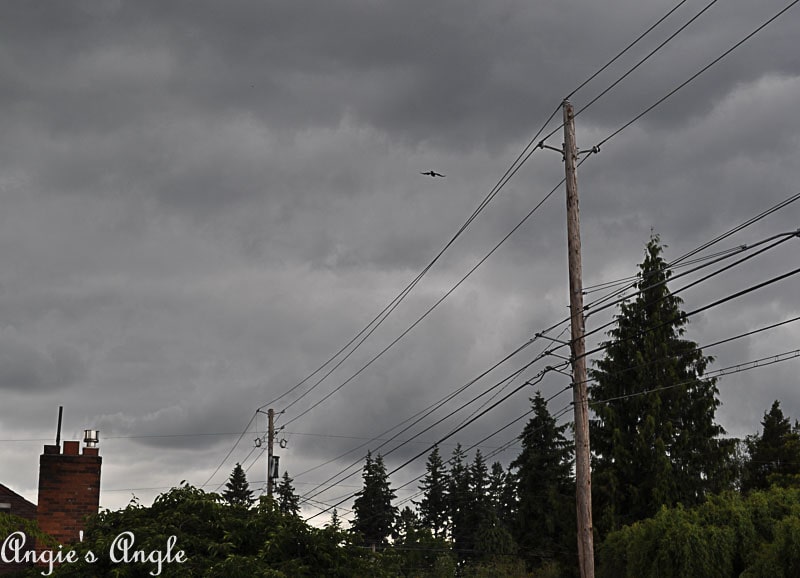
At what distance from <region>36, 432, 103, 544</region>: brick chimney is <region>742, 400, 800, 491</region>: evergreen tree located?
4588 cm

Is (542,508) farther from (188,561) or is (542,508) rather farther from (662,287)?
(188,561)

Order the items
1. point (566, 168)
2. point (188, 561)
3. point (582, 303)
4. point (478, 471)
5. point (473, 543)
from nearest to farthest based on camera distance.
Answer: point (188, 561) < point (582, 303) < point (566, 168) < point (473, 543) < point (478, 471)

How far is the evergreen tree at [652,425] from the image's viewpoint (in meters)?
47.1

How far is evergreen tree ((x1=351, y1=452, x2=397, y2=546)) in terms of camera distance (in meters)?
92.9

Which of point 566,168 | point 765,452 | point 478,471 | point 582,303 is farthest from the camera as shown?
point 478,471

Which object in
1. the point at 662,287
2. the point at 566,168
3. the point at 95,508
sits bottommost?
the point at 95,508

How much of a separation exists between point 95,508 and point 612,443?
3131 cm

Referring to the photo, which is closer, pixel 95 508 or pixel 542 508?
pixel 95 508

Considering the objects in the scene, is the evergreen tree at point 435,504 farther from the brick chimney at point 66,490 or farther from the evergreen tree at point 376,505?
the brick chimney at point 66,490

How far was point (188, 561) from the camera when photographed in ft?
48.3

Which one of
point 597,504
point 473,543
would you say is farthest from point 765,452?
point 597,504

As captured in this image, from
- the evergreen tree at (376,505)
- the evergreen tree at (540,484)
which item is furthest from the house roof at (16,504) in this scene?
the evergreen tree at (376,505)

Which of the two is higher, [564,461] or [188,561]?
[564,461]

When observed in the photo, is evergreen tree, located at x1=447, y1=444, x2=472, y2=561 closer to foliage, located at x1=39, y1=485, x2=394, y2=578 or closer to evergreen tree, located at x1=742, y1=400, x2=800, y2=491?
evergreen tree, located at x1=742, y1=400, x2=800, y2=491
